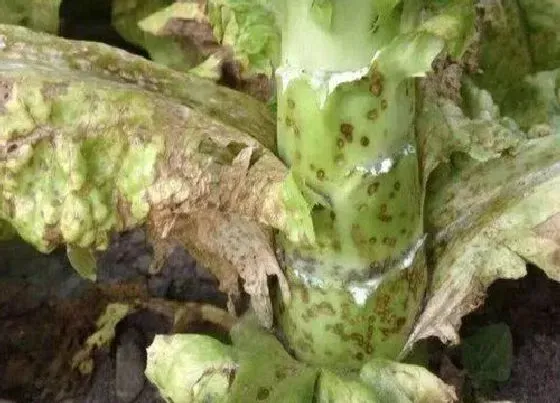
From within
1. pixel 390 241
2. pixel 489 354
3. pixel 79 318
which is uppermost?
pixel 390 241

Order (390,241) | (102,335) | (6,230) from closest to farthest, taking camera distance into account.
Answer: (390,241) < (6,230) < (102,335)

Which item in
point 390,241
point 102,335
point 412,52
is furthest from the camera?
point 102,335

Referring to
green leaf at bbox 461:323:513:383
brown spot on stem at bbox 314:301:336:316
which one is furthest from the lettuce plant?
green leaf at bbox 461:323:513:383

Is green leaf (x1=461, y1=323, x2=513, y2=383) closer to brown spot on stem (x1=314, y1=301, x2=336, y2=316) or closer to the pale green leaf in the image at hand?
brown spot on stem (x1=314, y1=301, x2=336, y2=316)

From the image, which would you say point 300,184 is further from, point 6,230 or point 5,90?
point 6,230

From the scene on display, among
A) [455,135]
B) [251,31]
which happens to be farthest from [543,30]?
[251,31]

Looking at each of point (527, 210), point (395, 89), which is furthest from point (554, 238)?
point (395, 89)

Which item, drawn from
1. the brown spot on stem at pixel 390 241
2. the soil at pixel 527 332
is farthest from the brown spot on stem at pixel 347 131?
the soil at pixel 527 332
